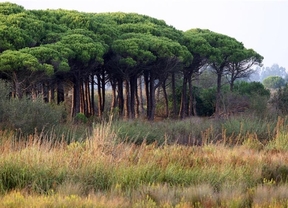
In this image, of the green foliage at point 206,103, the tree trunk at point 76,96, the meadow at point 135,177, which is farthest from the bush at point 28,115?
the green foliage at point 206,103

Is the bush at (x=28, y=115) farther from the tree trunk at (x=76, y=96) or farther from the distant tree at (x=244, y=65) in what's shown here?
the distant tree at (x=244, y=65)

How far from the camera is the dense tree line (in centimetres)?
1947

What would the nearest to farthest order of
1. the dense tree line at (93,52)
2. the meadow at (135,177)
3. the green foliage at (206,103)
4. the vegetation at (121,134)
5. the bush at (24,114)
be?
the meadow at (135,177) → the vegetation at (121,134) → the bush at (24,114) → the dense tree line at (93,52) → the green foliage at (206,103)

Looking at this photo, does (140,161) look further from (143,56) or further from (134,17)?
(134,17)

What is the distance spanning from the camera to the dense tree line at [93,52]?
63.9ft

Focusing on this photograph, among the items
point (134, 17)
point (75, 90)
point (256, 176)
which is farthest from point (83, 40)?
point (256, 176)

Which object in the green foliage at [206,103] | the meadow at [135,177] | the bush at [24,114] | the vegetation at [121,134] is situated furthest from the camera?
the green foliage at [206,103]

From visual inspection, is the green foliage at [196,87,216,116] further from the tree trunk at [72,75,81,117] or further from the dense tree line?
the tree trunk at [72,75,81,117]

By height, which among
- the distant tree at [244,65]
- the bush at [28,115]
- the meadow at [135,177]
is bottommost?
the meadow at [135,177]

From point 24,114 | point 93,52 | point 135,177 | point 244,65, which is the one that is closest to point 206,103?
point 244,65

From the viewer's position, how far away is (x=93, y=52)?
2252 centimetres

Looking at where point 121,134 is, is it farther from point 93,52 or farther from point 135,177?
point 93,52

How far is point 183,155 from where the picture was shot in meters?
9.24

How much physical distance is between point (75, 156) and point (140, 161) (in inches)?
49.2
